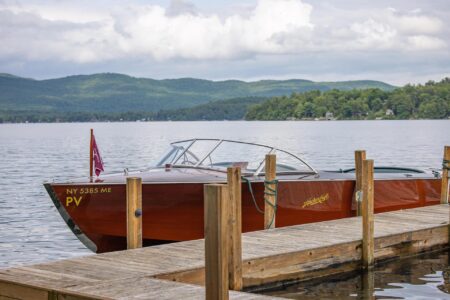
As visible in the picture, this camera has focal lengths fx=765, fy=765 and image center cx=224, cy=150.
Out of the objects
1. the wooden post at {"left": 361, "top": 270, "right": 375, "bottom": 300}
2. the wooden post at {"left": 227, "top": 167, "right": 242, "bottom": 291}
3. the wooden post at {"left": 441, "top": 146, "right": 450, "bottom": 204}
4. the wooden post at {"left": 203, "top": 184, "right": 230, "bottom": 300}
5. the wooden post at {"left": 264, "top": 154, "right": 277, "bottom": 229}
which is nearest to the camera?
the wooden post at {"left": 203, "top": 184, "right": 230, "bottom": 300}

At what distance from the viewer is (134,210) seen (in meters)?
10.7

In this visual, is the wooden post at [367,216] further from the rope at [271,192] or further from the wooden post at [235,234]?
the wooden post at [235,234]

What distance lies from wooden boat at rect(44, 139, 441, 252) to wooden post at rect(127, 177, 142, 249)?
242 cm

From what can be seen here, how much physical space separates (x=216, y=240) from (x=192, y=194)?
6.68 meters

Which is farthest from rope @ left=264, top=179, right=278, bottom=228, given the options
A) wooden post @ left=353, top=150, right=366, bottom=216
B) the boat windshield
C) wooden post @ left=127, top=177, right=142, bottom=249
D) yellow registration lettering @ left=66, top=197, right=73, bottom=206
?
yellow registration lettering @ left=66, top=197, right=73, bottom=206

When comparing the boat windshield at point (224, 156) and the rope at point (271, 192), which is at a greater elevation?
the boat windshield at point (224, 156)

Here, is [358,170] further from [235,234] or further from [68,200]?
[235,234]

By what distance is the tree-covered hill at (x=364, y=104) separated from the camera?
180 m

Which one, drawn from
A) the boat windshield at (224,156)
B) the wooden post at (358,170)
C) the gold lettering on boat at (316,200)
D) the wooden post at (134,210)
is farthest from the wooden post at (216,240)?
the gold lettering on boat at (316,200)

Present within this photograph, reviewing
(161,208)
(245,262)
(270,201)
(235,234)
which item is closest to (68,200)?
(161,208)

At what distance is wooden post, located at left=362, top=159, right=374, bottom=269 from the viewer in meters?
12.1

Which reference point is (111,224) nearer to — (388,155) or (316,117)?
(388,155)

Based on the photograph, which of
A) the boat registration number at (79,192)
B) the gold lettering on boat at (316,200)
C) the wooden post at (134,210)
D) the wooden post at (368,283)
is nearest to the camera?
the wooden post at (134,210)

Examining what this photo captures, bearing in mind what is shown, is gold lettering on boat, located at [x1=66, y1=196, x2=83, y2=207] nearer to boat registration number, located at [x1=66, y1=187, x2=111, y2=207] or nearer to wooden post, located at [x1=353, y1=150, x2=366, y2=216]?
boat registration number, located at [x1=66, y1=187, x2=111, y2=207]
